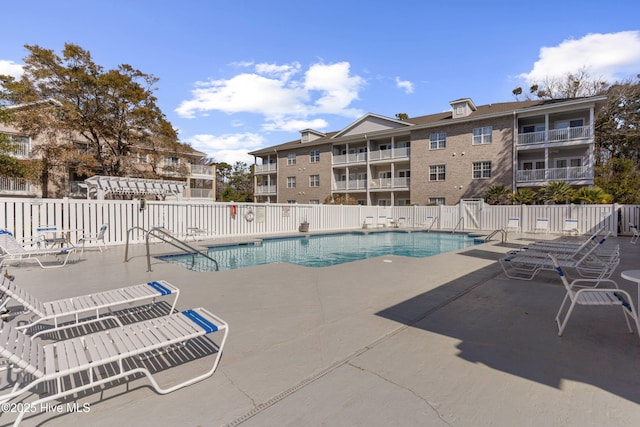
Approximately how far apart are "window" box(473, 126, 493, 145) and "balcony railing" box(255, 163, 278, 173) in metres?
Result: 22.6

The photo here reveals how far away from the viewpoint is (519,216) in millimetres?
18469

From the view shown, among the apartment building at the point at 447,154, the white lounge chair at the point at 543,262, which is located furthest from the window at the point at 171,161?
the white lounge chair at the point at 543,262

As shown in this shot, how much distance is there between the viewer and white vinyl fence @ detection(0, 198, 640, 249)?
10.0 metres

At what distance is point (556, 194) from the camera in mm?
18578

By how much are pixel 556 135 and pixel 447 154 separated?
7500 millimetres

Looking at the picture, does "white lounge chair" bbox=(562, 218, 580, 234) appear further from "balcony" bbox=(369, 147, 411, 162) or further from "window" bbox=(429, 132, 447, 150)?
"balcony" bbox=(369, 147, 411, 162)

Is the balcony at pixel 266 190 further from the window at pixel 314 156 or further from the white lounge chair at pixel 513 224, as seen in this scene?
the white lounge chair at pixel 513 224

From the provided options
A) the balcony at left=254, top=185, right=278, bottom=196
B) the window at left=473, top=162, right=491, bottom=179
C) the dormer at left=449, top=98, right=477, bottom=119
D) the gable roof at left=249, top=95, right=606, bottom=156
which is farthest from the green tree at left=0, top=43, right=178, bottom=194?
the window at left=473, top=162, right=491, bottom=179

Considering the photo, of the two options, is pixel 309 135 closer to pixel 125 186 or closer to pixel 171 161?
pixel 171 161

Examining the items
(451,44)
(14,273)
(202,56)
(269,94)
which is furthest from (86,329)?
(269,94)

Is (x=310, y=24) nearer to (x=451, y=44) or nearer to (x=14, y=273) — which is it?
(x=451, y=44)

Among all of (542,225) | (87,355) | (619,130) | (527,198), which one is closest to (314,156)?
(527,198)

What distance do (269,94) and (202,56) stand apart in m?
18.3

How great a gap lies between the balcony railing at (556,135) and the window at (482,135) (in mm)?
2089
